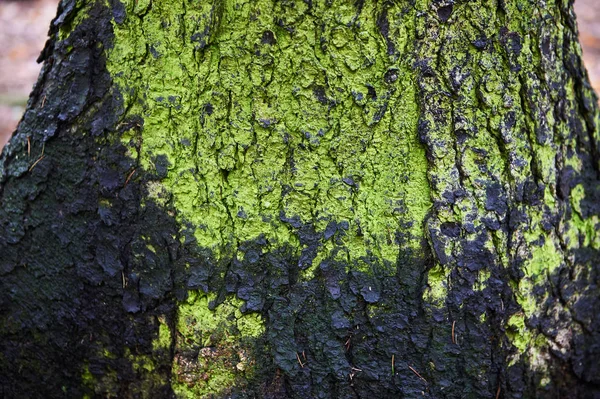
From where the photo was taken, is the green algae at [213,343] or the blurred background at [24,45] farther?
the blurred background at [24,45]

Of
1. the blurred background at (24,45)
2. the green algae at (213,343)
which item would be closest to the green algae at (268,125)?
the green algae at (213,343)

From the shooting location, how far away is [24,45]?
21.8 feet

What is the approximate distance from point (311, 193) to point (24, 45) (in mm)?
6490

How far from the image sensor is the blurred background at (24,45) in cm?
487

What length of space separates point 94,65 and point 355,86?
740 mm

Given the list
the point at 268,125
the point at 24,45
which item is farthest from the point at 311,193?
the point at 24,45

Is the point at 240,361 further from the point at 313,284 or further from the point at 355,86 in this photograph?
the point at 355,86

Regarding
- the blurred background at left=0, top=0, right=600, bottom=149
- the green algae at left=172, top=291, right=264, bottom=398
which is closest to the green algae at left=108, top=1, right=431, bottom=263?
the green algae at left=172, top=291, right=264, bottom=398

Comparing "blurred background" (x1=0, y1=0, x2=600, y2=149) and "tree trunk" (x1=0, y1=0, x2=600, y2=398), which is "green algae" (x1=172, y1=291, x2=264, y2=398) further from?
"blurred background" (x1=0, y1=0, x2=600, y2=149)

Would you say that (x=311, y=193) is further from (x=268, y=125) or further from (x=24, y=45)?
(x=24, y=45)

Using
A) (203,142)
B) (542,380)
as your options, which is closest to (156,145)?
(203,142)

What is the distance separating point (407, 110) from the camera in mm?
1439

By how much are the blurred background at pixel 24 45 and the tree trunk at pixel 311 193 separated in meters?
3.14

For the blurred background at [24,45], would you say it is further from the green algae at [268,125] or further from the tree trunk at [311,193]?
the green algae at [268,125]
